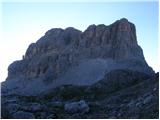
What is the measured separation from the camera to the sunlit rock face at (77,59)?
87250 millimetres

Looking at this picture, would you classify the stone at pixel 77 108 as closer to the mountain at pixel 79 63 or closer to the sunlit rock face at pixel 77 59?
the mountain at pixel 79 63

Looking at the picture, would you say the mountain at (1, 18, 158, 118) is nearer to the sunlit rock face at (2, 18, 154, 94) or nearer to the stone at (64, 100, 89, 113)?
the sunlit rock face at (2, 18, 154, 94)

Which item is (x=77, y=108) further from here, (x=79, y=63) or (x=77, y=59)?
(x=77, y=59)

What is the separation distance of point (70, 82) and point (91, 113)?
182 feet

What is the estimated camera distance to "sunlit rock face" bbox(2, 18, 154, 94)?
286ft

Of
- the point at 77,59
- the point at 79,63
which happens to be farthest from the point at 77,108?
the point at 77,59

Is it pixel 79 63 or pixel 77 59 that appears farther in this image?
pixel 77 59

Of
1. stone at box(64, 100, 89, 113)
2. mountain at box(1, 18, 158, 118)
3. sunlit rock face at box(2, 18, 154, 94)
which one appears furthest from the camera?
sunlit rock face at box(2, 18, 154, 94)

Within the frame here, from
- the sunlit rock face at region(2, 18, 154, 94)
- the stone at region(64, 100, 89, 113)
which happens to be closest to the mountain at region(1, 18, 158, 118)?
the sunlit rock face at region(2, 18, 154, 94)

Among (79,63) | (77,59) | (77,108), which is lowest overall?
(77,108)

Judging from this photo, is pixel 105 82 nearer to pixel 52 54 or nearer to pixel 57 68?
pixel 57 68

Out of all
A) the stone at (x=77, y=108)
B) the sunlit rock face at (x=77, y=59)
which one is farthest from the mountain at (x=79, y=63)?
the stone at (x=77, y=108)

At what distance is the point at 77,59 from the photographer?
94.4 meters

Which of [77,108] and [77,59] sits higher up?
[77,59]
